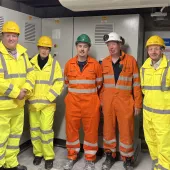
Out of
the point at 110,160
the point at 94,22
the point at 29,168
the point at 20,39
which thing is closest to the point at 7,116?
the point at 29,168

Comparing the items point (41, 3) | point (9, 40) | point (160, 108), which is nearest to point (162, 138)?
point (160, 108)

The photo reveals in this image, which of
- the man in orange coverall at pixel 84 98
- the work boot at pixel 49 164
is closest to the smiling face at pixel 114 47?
the man in orange coverall at pixel 84 98

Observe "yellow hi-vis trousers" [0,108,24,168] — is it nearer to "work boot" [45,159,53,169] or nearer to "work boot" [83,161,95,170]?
"work boot" [45,159,53,169]

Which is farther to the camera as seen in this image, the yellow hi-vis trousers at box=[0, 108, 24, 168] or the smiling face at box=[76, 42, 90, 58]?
the smiling face at box=[76, 42, 90, 58]

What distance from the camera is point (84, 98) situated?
2.96 metres

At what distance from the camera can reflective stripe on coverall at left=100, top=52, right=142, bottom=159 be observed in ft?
9.55

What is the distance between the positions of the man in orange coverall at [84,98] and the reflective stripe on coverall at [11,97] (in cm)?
55

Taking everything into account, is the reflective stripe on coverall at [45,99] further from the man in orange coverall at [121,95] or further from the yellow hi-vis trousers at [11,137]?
the man in orange coverall at [121,95]

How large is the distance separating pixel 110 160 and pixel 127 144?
1.21ft

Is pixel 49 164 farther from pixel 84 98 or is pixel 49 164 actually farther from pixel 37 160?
pixel 84 98

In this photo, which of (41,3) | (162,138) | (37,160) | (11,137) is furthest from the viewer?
(41,3)

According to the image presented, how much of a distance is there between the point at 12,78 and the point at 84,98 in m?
0.92

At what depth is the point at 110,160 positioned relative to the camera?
3109mm

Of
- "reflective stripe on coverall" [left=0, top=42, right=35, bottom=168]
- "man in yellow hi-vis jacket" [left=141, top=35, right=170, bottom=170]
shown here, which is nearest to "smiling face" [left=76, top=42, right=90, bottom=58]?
"reflective stripe on coverall" [left=0, top=42, right=35, bottom=168]
